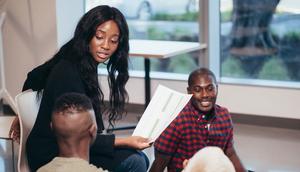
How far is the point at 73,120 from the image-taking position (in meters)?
1.79

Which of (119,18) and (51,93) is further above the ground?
(119,18)

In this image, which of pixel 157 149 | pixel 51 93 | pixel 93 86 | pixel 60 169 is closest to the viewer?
pixel 60 169

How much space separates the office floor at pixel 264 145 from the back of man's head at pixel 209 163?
7.85 feet

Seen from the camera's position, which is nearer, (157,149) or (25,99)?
(25,99)

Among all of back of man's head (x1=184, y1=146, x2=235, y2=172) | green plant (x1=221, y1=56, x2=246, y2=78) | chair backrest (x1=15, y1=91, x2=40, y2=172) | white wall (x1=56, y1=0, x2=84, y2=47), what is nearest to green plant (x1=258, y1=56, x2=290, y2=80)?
green plant (x1=221, y1=56, x2=246, y2=78)

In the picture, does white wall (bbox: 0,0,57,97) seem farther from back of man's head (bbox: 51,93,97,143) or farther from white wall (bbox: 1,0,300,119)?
back of man's head (bbox: 51,93,97,143)

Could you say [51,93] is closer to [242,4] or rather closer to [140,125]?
[140,125]

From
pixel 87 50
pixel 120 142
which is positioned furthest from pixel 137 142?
pixel 87 50

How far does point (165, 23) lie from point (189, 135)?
2401 millimetres

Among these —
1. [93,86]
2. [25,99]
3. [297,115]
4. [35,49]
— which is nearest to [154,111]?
[93,86]

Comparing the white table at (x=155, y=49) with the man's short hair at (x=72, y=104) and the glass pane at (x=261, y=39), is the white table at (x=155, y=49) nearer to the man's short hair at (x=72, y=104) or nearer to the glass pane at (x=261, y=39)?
the glass pane at (x=261, y=39)

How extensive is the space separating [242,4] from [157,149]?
7.30 ft

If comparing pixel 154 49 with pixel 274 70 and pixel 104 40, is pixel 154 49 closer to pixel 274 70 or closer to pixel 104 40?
pixel 274 70

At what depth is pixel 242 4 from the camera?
14.7 feet
